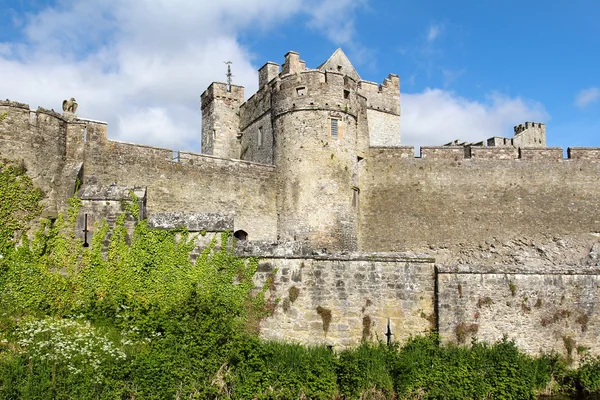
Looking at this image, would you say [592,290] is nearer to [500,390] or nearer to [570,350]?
[570,350]

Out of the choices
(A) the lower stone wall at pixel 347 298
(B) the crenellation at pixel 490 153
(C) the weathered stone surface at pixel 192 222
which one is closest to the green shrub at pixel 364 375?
(A) the lower stone wall at pixel 347 298

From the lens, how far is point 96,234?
14.9 metres

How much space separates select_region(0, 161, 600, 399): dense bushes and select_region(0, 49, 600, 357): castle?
992 millimetres

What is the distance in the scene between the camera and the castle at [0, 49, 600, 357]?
15.7 meters

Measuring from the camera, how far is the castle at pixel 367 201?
15.7 meters

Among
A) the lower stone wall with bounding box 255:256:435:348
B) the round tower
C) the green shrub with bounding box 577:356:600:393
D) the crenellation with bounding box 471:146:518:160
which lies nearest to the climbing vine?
the lower stone wall with bounding box 255:256:435:348

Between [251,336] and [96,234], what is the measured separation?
4354 mm

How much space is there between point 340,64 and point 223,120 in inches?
292

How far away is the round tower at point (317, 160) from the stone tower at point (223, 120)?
5.98 m

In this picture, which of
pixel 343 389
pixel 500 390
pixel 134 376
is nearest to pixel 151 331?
pixel 134 376

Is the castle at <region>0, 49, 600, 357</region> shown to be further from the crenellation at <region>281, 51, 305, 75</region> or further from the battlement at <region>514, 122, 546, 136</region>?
the battlement at <region>514, 122, 546, 136</region>

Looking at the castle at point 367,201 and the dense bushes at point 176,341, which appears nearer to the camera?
the dense bushes at point 176,341

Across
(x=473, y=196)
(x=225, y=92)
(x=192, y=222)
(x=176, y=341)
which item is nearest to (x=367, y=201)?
(x=473, y=196)

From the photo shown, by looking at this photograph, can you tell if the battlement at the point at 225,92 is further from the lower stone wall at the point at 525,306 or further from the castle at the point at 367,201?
the lower stone wall at the point at 525,306
